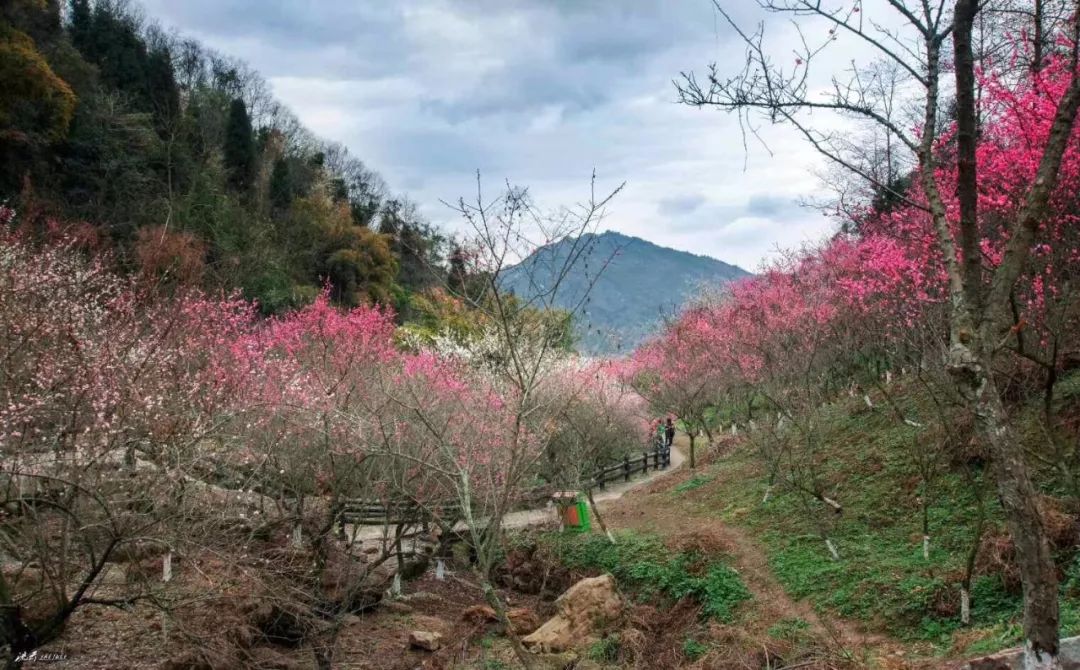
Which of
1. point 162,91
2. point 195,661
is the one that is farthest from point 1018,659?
point 162,91

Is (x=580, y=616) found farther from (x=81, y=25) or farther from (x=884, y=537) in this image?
(x=81, y=25)

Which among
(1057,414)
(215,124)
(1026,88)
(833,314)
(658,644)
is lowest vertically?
(658,644)

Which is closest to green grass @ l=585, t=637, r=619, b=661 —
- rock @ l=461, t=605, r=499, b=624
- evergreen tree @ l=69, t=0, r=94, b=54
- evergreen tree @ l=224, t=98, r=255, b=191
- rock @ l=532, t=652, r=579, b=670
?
rock @ l=532, t=652, r=579, b=670

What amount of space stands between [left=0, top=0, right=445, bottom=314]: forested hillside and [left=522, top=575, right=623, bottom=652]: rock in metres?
5.70

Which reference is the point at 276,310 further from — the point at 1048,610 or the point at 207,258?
the point at 1048,610

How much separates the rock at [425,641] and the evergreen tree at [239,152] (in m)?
25.8

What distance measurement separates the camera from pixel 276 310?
22.8 meters

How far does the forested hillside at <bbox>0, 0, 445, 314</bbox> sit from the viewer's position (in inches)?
704

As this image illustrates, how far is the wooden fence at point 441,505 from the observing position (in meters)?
9.95

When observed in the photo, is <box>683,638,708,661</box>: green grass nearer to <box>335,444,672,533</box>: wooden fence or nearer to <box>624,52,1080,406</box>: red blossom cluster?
<box>335,444,672,533</box>: wooden fence

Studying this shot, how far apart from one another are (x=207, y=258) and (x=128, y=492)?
1821cm

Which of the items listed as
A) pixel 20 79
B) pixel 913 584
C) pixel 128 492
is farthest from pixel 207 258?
pixel 913 584

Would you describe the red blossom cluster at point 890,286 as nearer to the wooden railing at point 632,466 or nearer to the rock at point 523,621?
the wooden railing at point 632,466

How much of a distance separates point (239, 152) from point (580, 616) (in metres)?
27.6
